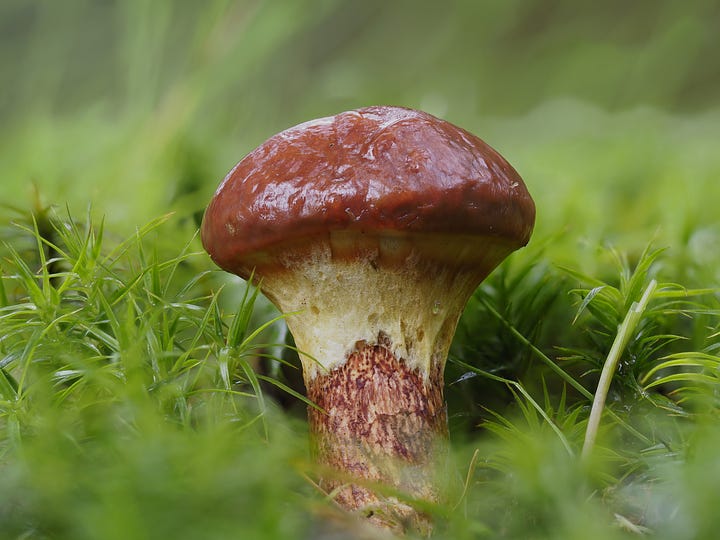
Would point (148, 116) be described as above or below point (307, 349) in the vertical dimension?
above

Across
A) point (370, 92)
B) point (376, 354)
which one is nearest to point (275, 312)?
point (376, 354)

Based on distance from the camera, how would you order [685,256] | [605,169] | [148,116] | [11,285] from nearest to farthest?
[11,285] → [685,256] → [148,116] → [605,169]

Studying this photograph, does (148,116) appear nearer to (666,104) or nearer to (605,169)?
(605,169)

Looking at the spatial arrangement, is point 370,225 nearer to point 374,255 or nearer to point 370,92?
point 374,255

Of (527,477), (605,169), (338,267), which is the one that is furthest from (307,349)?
(605,169)

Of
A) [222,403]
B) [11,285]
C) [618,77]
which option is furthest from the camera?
[618,77]

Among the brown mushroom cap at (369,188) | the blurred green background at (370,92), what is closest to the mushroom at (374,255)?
the brown mushroom cap at (369,188)
